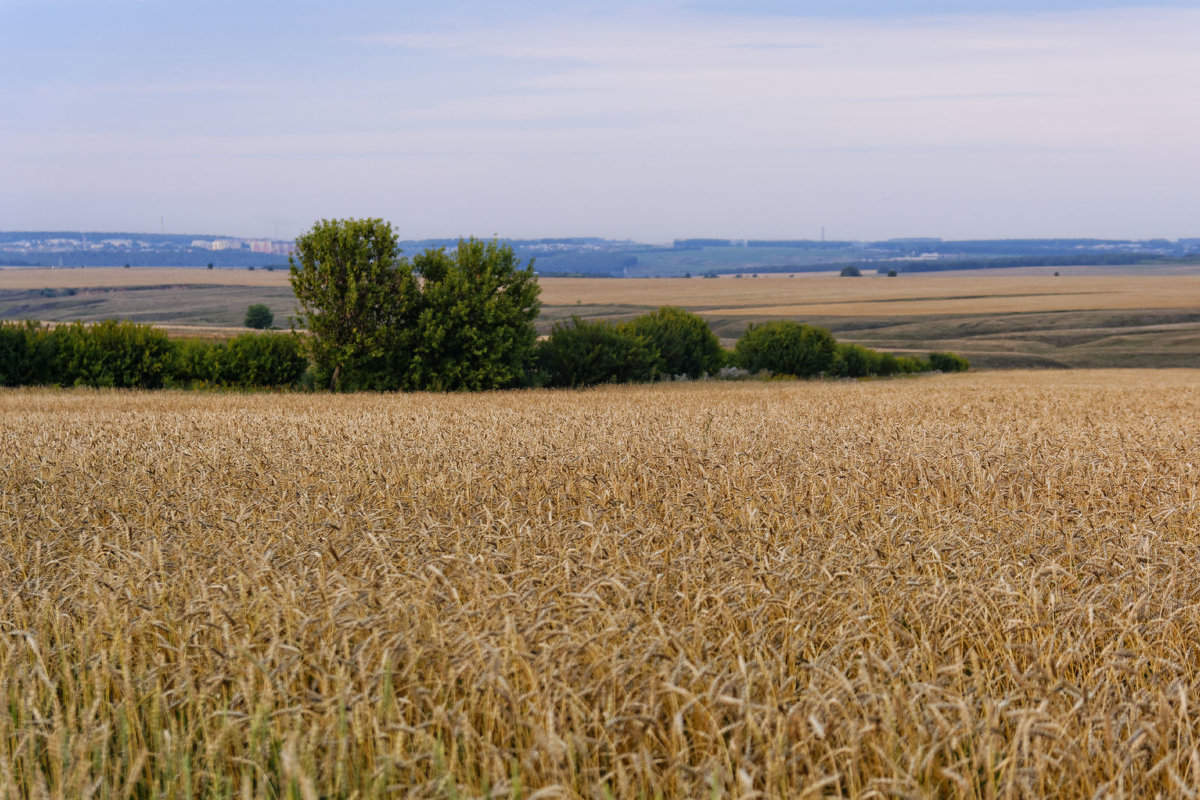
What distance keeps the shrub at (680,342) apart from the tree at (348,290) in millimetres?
12818

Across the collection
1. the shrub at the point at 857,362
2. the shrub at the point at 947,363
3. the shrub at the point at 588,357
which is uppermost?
the shrub at the point at 588,357

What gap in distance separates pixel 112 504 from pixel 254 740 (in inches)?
179

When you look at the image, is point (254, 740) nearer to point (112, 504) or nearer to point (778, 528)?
point (778, 528)

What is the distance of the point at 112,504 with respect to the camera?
7293mm

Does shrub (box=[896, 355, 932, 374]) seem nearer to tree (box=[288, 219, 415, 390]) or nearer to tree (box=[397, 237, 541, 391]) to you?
tree (box=[397, 237, 541, 391])

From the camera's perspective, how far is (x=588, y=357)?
40156mm

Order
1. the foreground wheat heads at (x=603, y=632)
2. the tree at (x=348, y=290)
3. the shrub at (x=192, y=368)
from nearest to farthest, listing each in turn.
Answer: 1. the foreground wheat heads at (x=603, y=632)
2. the tree at (x=348, y=290)
3. the shrub at (x=192, y=368)

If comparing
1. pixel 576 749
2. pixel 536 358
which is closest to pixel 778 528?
pixel 576 749

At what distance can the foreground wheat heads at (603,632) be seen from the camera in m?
3.31

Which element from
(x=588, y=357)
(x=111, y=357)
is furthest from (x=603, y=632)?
(x=111, y=357)

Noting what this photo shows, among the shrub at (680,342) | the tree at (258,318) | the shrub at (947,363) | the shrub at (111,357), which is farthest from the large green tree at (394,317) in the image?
the tree at (258,318)

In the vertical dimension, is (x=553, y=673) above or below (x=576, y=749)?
above

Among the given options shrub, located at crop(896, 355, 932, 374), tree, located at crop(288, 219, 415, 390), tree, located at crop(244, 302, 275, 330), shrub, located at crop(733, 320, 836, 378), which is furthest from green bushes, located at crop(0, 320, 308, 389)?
tree, located at crop(244, 302, 275, 330)

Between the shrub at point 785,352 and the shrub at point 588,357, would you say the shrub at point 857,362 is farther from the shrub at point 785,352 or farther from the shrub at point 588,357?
the shrub at point 588,357
